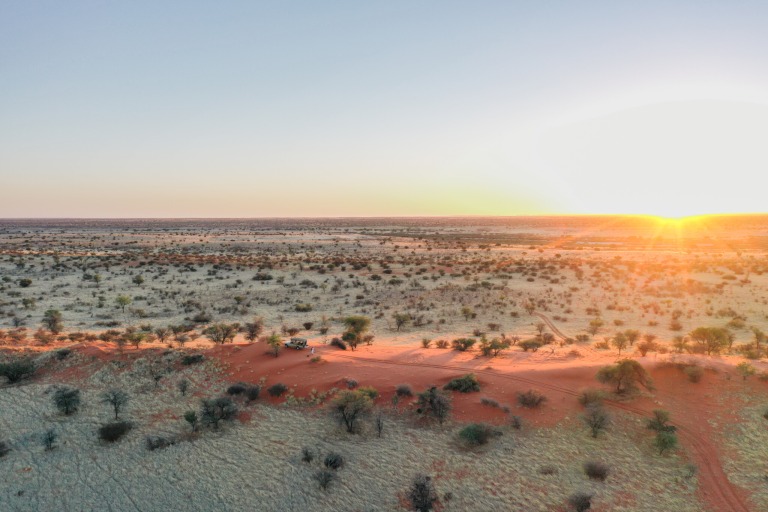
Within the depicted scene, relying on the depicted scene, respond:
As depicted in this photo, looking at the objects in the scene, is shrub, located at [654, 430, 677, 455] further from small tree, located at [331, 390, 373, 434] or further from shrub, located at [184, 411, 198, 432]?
shrub, located at [184, 411, 198, 432]

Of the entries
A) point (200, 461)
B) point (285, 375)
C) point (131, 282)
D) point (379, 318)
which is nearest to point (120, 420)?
point (200, 461)

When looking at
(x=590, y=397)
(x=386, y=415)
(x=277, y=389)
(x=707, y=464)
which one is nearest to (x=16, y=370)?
(x=277, y=389)

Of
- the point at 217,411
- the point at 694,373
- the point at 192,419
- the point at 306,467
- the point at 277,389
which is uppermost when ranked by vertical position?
the point at 694,373

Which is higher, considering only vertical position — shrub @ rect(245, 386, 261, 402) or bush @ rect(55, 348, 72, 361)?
bush @ rect(55, 348, 72, 361)

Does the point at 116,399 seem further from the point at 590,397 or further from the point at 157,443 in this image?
the point at 590,397

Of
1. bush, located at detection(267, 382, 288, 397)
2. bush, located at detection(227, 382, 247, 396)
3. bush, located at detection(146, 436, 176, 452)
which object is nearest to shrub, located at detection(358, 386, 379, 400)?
bush, located at detection(267, 382, 288, 397)

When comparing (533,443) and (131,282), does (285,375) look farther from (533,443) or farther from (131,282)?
(131,282)
